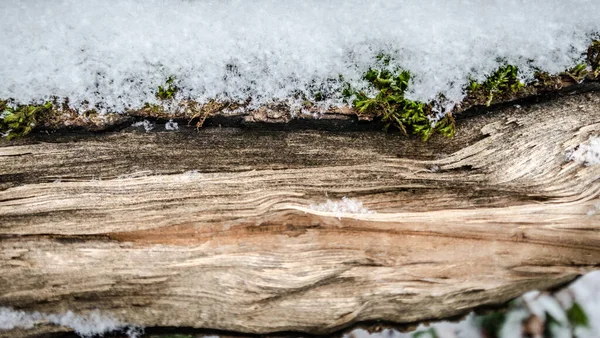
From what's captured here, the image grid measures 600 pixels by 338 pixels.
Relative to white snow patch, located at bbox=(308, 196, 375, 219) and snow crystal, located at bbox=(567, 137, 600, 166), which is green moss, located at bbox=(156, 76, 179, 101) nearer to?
white snow patch, located at bbox=(308, 196, 375, 219)

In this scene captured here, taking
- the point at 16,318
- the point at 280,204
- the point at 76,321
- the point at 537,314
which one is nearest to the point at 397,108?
the point at 280,204

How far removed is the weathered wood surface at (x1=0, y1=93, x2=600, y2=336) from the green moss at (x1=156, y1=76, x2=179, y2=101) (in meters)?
0.17

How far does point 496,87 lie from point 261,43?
107 centimetres

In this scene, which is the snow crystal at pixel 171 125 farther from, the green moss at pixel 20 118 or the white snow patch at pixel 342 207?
the white snow patch at pixel 342 207

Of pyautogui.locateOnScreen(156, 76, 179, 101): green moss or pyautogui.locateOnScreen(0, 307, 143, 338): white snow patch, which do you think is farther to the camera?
pyautogui.locateOnScreen(0, 307, 143, 338): white snow patch

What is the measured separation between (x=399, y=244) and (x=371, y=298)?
321 millimetres

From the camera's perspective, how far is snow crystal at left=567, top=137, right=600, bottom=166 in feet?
5.91

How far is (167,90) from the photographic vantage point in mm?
1813

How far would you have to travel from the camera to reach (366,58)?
74.2 inches

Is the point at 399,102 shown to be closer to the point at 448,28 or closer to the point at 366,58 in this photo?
the point at 366,58

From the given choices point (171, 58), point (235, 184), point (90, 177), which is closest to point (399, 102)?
point (235, 184)

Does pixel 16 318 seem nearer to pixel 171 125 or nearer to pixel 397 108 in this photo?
pixel 171 125

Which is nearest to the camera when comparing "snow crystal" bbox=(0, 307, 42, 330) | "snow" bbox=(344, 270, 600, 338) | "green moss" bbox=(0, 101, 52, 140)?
"green moss" bbox=(0, 101, 52, 140)

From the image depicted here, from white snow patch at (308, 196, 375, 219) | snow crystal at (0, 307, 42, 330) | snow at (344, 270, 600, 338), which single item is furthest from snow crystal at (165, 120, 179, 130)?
snow at (344, 270, 600, 338)
